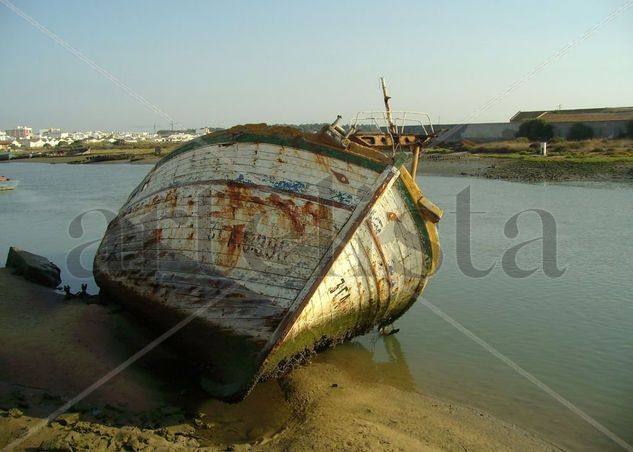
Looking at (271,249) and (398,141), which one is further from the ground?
(398,141)

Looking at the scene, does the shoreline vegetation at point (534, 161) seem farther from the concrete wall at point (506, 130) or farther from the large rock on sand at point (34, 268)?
the large rock on sand at point (34, 268)

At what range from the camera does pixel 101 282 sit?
26.9 ft

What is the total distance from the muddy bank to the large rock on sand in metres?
25.6

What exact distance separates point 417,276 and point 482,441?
229 centimetres

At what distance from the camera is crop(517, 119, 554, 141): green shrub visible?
48.7 m

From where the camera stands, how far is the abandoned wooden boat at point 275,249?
18.5 ft

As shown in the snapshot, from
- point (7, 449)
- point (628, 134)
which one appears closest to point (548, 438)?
point (7, 449)

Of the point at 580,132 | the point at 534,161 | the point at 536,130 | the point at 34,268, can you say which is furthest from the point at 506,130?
the point at 34,268

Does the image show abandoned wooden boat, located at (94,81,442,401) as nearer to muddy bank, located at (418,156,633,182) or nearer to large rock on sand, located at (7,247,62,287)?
large rock on sand, located at (7,247,62,287)

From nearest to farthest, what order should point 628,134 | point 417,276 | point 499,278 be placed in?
point 417,276 → point 499,278 → point 628,134

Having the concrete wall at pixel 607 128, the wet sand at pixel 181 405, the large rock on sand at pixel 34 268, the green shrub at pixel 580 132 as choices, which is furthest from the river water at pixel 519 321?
the green shrub at pixel 580 132

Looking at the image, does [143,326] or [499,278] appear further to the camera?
[499,278]

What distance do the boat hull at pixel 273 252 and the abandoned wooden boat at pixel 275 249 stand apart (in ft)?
0.04

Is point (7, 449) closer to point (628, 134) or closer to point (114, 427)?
point (114, 427)
